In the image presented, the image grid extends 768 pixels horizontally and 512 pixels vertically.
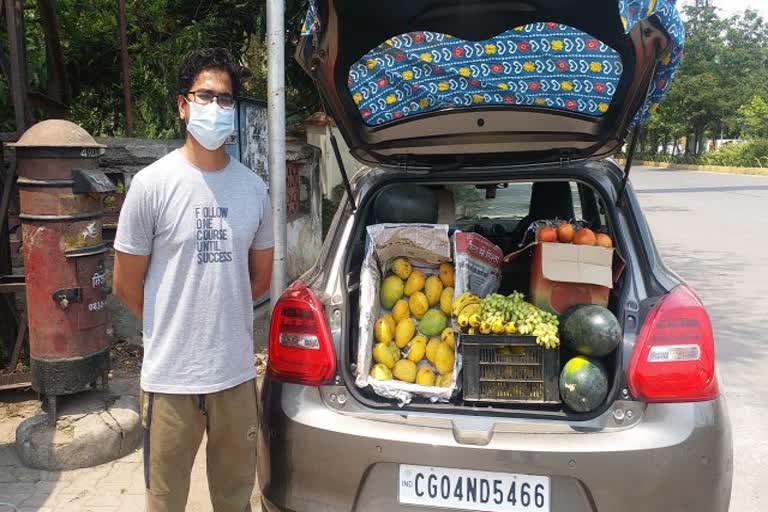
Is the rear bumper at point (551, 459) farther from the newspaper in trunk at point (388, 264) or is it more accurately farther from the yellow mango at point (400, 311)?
the yellow mango at point (400, 311)

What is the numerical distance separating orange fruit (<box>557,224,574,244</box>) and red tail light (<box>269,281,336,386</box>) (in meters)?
1.03

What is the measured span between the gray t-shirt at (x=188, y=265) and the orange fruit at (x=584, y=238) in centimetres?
129

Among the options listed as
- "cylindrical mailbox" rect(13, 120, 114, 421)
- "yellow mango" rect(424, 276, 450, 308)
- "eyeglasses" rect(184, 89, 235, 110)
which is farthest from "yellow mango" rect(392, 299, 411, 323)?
"cylindrical mailbox" rect(13, 120, 114, 421)

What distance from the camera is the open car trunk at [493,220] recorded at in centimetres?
232

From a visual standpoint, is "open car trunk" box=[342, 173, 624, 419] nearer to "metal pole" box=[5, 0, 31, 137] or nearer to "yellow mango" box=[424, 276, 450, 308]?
"yellow mango" box=[424, 276, 450, 308]

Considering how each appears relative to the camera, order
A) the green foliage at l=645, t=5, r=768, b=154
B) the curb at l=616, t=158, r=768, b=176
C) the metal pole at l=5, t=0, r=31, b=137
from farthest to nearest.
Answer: the green foliage at l=645, t=5, r=768, b=154 < the curb at l=616, t=158, r=768, b=176 < the metal pole at l=5, t=0, r=31, b=137

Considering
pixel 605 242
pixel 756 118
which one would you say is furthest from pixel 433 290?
pixel 756 118

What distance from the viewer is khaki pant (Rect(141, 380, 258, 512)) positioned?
228 cm

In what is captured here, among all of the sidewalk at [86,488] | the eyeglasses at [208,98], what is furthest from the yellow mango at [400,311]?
the sidewalk at [86,488]

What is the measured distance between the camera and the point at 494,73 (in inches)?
112

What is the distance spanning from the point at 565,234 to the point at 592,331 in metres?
0.53

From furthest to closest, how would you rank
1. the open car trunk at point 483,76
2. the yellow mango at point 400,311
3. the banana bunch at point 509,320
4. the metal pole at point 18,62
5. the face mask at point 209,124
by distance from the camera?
1. the metal pole at point 18,62
2. the yellow mango at point 400,311
3. the open car trunk at point 483,76
4. the banana bunch at point 509,320
5. the face mask at point 209,124

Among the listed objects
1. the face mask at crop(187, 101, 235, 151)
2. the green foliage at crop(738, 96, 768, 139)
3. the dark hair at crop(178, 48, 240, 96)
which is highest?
the green foliage at crop(738, 96, 768, 139)

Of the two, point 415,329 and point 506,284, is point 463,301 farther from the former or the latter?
point 506,284
